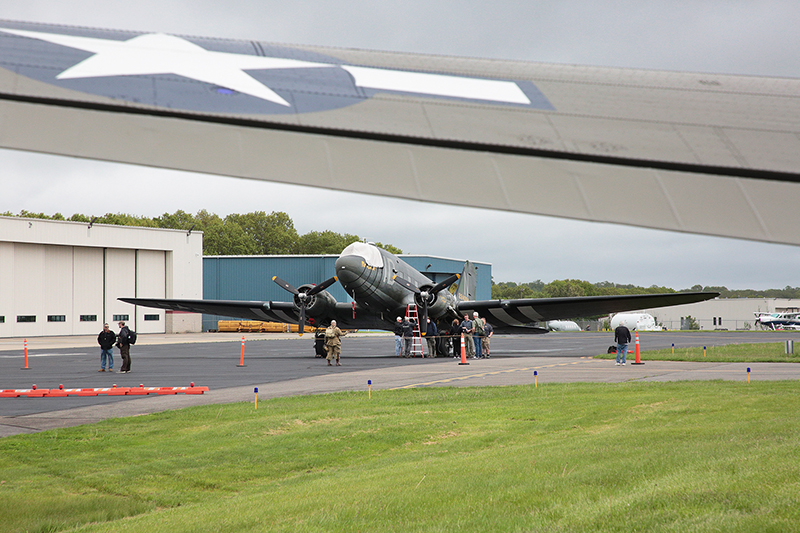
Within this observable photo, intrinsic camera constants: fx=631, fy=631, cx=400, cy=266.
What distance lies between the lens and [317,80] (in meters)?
3.52

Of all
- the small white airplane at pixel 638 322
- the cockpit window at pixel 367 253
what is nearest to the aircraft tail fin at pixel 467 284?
the cockpit window at pixel 367 253

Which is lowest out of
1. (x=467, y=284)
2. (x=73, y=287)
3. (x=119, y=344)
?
(x=119, y=344)

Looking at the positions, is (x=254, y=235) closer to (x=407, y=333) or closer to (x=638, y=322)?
(x=638, y=322)

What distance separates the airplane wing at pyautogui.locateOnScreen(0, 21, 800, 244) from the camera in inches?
112

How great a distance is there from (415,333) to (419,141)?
26.9 meters

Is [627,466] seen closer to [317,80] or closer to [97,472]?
[317,80]

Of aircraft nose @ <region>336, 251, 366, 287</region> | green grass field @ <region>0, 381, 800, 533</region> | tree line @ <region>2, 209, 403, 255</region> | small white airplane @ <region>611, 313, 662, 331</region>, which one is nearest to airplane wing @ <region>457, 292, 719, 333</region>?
aircraft nose @ <region>336, 251, 366, 287</region>

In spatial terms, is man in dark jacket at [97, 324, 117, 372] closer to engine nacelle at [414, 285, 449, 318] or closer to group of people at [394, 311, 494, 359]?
group of people at [394, 311, 494, 359]

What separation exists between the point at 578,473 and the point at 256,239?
10788 centimetres

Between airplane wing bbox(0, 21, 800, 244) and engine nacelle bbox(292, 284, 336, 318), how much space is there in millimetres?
26842

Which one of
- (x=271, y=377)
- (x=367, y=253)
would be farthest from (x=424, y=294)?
(x=271, y=377)

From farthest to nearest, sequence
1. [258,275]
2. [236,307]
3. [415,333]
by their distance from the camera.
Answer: [258,275] < [236,307] < [415,333]

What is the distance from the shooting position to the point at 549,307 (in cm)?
3050

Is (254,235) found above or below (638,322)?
above
